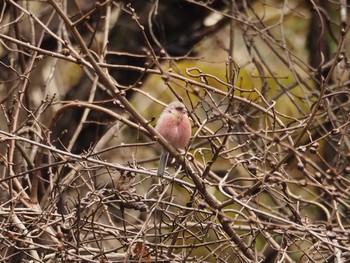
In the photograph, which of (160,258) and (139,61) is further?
(139,61)

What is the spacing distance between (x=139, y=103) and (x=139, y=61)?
73.9 inches

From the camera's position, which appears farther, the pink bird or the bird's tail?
the pink bird

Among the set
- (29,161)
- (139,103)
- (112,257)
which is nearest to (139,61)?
(139,103)

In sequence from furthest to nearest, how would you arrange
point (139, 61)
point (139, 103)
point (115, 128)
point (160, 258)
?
point (139, 103)
point (139, 61)
point (115, 128)
point (160, 258)

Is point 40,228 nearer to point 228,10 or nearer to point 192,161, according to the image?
point 192,161

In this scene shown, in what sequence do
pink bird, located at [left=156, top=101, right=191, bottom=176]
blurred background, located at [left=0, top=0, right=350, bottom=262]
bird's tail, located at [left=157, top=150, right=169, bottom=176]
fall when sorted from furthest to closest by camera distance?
pink bird, located at [left=156, top=101, right=191, bottom=176]
bird's tail, located at [left=157, top=150, right=169, bottom=176]
blurred background, located at [left=0, top=0, right=350, bottom=262]

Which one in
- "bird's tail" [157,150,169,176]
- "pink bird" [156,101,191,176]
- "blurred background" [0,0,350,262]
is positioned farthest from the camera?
"pink bird" [156,101,191,176]

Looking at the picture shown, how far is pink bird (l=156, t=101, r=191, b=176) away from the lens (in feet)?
17.7

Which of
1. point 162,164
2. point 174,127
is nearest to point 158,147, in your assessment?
point 174,127

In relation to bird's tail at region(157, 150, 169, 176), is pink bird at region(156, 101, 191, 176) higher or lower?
higher

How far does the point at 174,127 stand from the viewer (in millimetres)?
5508

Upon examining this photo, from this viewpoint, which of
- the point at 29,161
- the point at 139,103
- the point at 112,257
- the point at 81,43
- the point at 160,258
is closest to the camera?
the point at 81,43

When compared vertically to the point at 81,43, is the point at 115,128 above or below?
below

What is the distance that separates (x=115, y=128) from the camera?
761 cm
